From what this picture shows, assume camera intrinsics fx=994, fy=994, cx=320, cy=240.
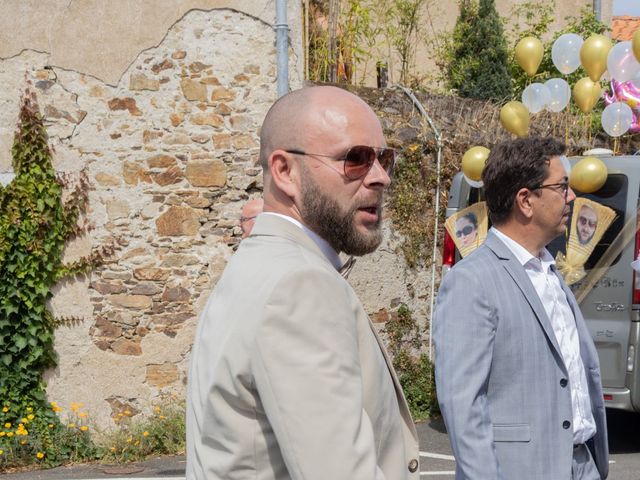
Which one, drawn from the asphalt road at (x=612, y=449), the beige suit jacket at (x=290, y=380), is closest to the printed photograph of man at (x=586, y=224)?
the asphalt road at (x=612, y=449)

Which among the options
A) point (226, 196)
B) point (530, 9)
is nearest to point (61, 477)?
point (226, 196)

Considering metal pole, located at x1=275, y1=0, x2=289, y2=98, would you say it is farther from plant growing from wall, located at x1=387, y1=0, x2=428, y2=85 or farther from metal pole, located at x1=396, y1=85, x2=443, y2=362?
plant growing from wall, located at x1=387, y1=0, x2=428, y2=85

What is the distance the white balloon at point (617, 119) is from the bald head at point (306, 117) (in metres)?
5.66

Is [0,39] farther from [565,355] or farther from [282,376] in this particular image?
[282,376]

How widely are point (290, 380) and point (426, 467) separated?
6003 millimetres

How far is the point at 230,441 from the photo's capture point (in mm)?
1754

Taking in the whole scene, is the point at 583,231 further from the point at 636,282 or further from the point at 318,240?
the point at 318,240

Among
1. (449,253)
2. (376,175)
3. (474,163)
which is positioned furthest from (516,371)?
(449,253)

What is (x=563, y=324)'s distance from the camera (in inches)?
130

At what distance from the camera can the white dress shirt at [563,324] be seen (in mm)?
3207

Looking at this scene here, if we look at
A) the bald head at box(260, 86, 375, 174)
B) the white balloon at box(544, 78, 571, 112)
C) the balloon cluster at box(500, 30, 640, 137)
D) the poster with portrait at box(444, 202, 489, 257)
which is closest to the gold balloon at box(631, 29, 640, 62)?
the balloon cluster at box(500, 30, 640, 137)

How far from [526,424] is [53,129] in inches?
245

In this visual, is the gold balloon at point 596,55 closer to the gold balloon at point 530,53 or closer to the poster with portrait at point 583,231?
the gold balloon at point 530,53

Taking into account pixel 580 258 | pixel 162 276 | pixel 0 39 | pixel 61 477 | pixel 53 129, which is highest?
pixel 0 39
